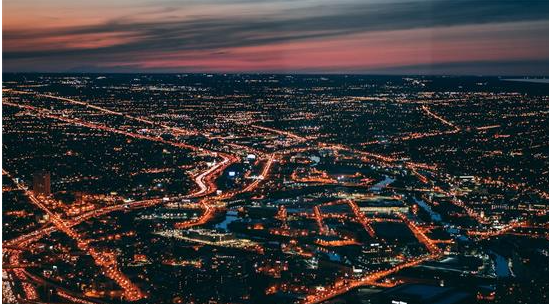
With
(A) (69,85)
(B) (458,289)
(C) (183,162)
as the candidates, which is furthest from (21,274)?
(A) (69,85)

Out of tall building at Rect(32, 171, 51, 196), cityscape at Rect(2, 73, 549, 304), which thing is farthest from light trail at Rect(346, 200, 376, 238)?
tall building at Rect(32, 171, 51, 196)

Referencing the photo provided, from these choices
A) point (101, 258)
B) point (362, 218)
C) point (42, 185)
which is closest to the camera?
point (101, 258)

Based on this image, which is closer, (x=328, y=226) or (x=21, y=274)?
(x=21, y=274)

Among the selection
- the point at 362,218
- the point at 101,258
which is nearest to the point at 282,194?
the point at 362,218

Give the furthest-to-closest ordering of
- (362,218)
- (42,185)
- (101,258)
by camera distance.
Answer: (42,185), (362,218), (101,258)

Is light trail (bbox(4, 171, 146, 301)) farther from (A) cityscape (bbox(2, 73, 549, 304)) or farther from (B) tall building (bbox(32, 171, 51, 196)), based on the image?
(B) tall building (bbox(32, 171, 51, 196))

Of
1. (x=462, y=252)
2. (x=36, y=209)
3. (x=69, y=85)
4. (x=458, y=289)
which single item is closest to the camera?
(x=458, y=289)

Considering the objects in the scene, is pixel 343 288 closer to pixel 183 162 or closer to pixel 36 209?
pixel 36 209

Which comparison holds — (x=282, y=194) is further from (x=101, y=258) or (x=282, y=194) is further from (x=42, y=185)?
(x=101, y=258)
